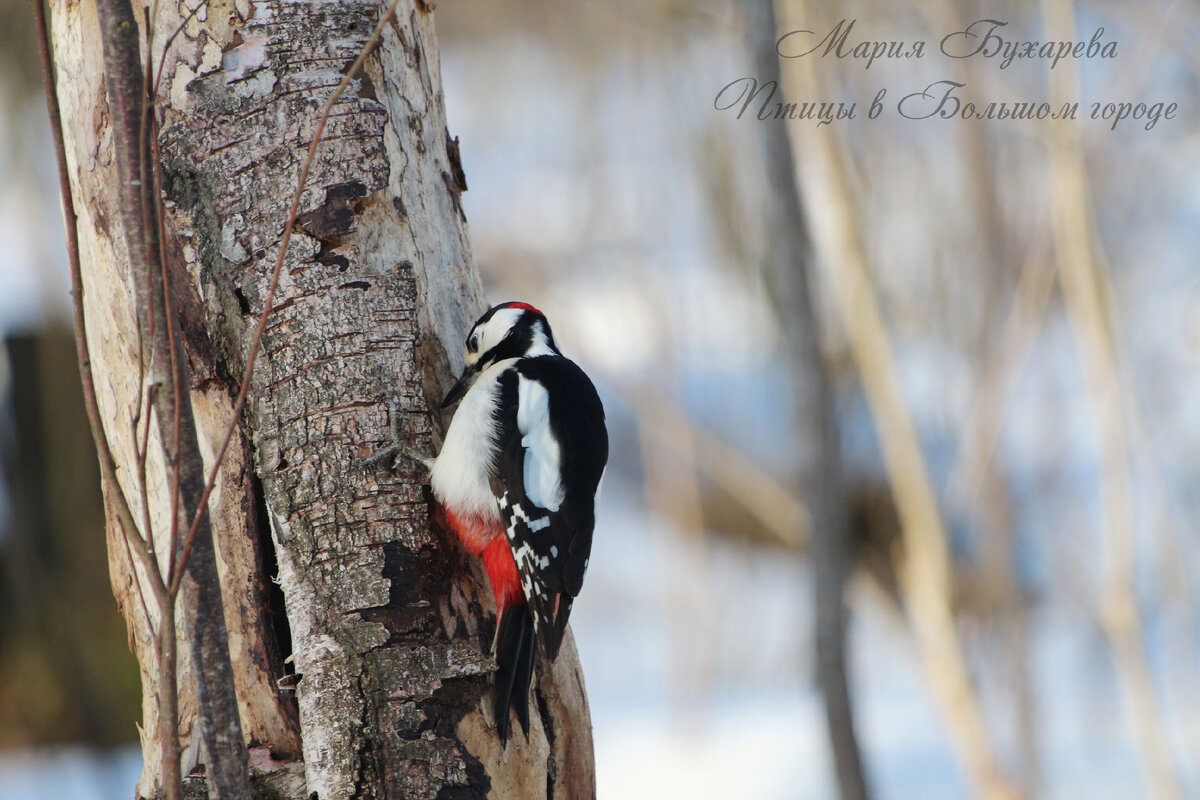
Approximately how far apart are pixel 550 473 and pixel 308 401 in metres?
0.56

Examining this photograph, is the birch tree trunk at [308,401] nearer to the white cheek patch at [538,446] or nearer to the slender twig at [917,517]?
the white cheek patch at [538,446]

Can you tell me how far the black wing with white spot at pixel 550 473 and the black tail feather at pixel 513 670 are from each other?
0.09 meters

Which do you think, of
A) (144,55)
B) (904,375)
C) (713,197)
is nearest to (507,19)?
(713,197)

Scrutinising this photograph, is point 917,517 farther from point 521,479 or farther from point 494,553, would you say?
point 494,553

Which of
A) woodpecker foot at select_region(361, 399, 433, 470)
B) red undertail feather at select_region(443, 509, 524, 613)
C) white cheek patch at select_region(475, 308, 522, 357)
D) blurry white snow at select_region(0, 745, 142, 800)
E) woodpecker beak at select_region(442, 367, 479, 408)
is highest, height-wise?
white cheek patch at select_region(475, 308, 522, 357)

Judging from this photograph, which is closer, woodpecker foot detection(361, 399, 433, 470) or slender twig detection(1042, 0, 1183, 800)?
woodpecker foot detection(361, 399, 433, 470)

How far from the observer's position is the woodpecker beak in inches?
Answer: 67.4

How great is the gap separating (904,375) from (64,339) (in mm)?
3865

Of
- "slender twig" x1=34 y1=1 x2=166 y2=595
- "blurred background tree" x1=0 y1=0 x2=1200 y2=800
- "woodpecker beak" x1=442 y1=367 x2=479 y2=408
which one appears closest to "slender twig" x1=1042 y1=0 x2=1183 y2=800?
"blurred background tree" x1=0 y1=0 x2=1200 y2=800

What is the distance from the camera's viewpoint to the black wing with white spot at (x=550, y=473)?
1.71 m

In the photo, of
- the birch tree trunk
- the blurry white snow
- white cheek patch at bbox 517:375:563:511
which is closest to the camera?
the birch tree trunk

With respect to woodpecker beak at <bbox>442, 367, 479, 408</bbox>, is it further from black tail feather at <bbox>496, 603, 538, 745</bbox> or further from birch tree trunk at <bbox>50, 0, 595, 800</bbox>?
black tail feather at <bbox>496, 603, 538, 745</bbox>

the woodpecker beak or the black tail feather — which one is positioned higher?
the woodpecker beak

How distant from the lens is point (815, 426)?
1472 millimetres
